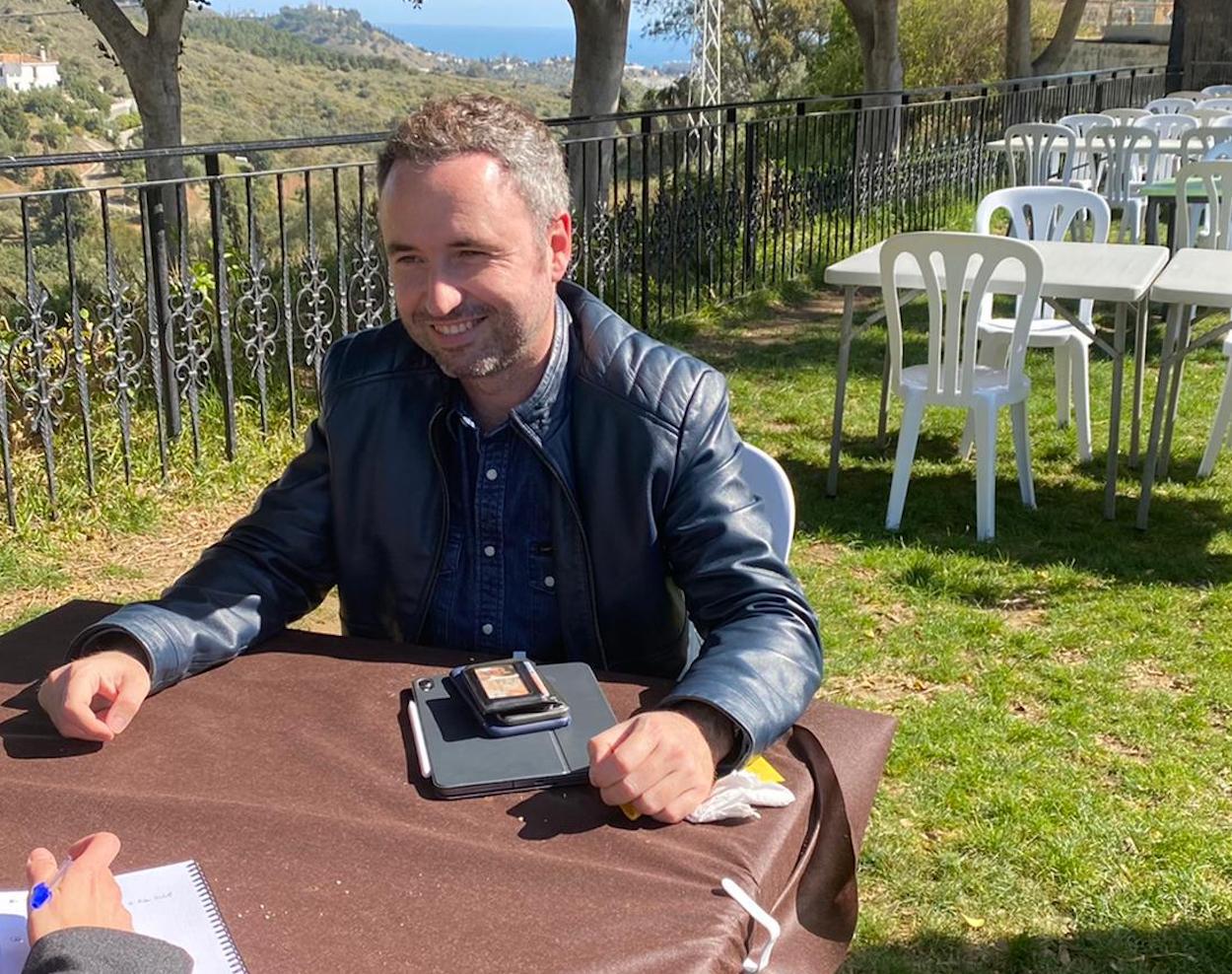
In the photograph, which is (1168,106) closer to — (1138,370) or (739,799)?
(1138,370)

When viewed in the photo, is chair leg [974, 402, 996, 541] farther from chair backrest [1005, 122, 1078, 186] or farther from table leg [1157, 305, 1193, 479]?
chair backrest [1005, 122, 1078, 186]

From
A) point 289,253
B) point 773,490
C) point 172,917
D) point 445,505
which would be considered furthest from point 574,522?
point 289,253

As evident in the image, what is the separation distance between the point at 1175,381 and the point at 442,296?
4.43 m

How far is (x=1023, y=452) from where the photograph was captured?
209 inches

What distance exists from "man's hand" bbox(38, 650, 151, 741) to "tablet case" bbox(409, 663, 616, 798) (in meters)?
0.34

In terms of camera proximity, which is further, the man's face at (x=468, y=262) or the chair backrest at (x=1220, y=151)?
the chair backrest at (x=1220, y=151)

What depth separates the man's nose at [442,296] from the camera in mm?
1848

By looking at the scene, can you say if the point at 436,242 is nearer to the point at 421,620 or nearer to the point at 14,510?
the point at 421,620

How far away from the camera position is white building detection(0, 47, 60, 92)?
26.9 m

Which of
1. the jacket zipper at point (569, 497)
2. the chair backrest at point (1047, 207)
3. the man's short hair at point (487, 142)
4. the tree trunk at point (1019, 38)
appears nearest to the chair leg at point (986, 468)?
the chair backrest at point (1047, 207)

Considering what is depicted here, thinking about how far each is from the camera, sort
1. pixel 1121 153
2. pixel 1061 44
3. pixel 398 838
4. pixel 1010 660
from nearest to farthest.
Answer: pixel 398 838 < pixel 1010 660 < pixel 1121 153 < pixel 1061 44

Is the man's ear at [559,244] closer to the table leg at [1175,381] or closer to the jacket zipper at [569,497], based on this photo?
the jacket zipper at [569,497]

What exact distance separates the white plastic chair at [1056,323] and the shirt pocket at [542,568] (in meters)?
3.82

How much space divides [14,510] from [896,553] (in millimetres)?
3253
